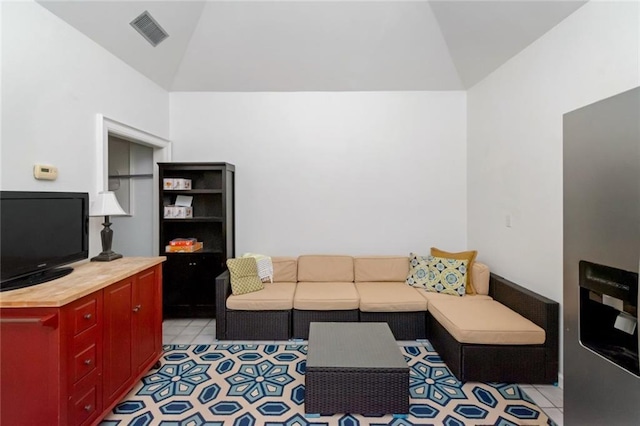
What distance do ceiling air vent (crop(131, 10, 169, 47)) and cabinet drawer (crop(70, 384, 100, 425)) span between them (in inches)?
117

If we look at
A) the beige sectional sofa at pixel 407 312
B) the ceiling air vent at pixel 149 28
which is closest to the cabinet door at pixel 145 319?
the beige sectional sofa at pixel 407 312

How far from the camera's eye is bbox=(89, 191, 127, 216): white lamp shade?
244 cm

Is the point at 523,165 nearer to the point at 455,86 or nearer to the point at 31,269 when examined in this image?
the point at 455,86

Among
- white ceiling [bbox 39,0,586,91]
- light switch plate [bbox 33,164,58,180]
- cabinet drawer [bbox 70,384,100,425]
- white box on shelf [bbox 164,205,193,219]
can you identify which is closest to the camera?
cabinet drawer [bbox 70,384,100,425]

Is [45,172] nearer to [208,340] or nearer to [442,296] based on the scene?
[208,340]

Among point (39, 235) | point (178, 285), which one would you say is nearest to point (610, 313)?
point (39, 235)

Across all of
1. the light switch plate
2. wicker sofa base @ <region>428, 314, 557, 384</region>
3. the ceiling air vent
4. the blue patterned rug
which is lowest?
the blue patterned rug

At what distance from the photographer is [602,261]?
46.1 inches

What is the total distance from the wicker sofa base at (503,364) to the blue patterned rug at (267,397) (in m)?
0.07

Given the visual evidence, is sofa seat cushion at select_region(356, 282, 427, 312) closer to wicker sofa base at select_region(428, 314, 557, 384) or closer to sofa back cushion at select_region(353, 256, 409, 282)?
sofa back cushion at select_region(353, 256, 409, 282)

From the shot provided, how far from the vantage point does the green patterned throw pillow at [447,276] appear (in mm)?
3203

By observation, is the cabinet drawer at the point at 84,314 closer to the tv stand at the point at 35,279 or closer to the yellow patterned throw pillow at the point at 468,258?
the tv stand at the point at 35,279

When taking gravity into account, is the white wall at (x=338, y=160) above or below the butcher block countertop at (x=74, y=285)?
above

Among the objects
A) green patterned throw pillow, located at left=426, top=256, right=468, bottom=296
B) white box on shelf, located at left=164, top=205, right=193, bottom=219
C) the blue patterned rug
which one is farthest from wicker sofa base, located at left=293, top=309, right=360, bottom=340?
white box on shelf, located at left=164, top=205, right=193, bottom=219
